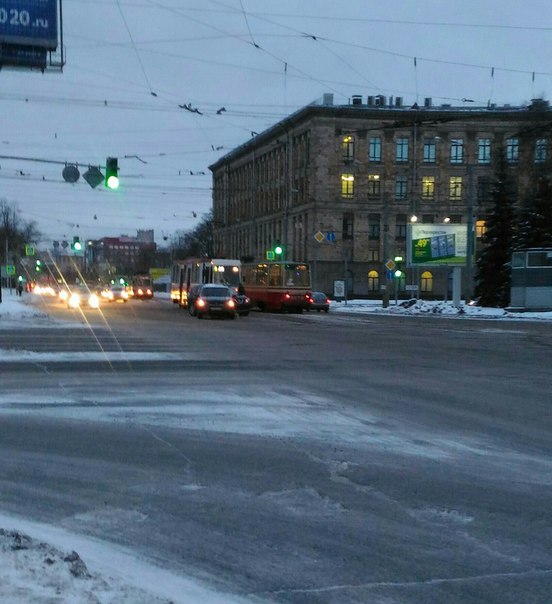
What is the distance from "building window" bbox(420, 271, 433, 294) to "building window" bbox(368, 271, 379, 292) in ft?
16.1

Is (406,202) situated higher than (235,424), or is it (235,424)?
(406,202)

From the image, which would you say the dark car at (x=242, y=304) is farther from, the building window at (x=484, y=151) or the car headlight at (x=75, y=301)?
the building window at (x=484, y=151)

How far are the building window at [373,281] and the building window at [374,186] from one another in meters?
8.30

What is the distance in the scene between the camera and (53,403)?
11.4 meters

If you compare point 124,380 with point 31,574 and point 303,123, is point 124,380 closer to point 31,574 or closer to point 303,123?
point 31,574

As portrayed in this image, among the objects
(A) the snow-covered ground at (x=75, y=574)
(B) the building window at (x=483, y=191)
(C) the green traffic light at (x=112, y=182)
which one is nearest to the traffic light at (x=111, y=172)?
(C) the green traffic light at (x=112, y=182)

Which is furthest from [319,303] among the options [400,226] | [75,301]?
[400,226]

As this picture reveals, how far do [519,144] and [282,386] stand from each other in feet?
244

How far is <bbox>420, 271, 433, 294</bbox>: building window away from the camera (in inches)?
3302

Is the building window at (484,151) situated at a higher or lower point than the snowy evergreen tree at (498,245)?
higher

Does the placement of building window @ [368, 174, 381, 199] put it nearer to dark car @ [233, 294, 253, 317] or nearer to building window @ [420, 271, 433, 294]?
building window @ [420, 271, 433, 294]

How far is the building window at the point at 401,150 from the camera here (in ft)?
270

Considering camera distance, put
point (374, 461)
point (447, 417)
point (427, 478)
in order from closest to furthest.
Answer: point (427, 478), point (374, 461), point (447, 417)

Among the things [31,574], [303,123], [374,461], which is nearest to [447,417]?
[374,461]
